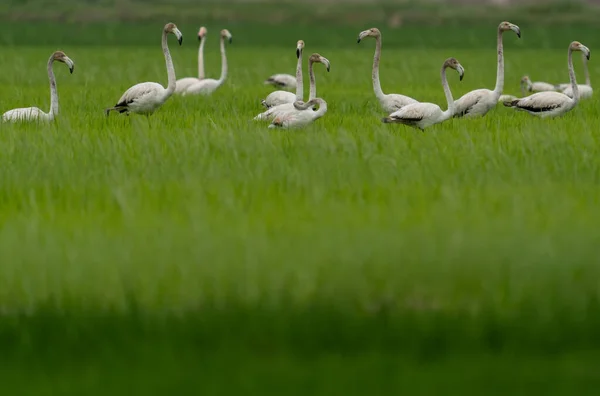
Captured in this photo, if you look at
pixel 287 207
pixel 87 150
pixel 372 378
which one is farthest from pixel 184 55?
pixel 372 378

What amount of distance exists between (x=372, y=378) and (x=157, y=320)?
1.27 m

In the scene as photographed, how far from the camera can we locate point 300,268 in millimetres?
6934

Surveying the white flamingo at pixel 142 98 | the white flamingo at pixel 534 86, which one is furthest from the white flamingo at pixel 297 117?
the white flamingo at pixel 534 86

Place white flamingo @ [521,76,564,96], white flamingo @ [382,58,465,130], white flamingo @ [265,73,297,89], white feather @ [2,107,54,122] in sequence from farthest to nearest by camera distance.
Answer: white flamingo @ [265,73,297,89] → white flamingo @ [521,76,564,96] → white feather @ [2,107,54,122] → white flamingo @ [382,58,465,130]

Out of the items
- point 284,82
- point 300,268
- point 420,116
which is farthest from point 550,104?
point 300,268

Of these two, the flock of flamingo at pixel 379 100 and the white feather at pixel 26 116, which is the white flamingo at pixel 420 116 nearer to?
the flock of flamingo at pixel 379 100

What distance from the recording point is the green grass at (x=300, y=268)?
19.6 ft

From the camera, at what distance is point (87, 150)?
37.7 feet

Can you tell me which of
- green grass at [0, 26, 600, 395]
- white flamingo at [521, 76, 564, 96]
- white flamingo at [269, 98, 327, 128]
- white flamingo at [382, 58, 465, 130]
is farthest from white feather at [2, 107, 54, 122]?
white flamingo at [521, 76, 564, 96]

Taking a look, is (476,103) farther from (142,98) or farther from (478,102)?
(142,98)

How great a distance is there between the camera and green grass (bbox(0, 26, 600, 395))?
5.97 meters

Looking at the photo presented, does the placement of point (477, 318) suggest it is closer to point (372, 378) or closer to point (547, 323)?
point (547, 323)

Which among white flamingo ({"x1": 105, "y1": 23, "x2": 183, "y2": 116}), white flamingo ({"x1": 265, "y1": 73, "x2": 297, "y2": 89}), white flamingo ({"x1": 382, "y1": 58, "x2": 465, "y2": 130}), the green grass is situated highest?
white flamingo ({"x1": 265, "y1": 73, "x2": 297, "y2": 89})

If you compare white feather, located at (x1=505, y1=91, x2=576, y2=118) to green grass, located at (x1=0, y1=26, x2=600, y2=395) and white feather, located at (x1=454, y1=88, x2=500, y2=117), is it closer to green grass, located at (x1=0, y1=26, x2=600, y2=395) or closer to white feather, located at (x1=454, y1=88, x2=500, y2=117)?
white feather, located at (x1=454, y1=88, x2=500, y2=117)
